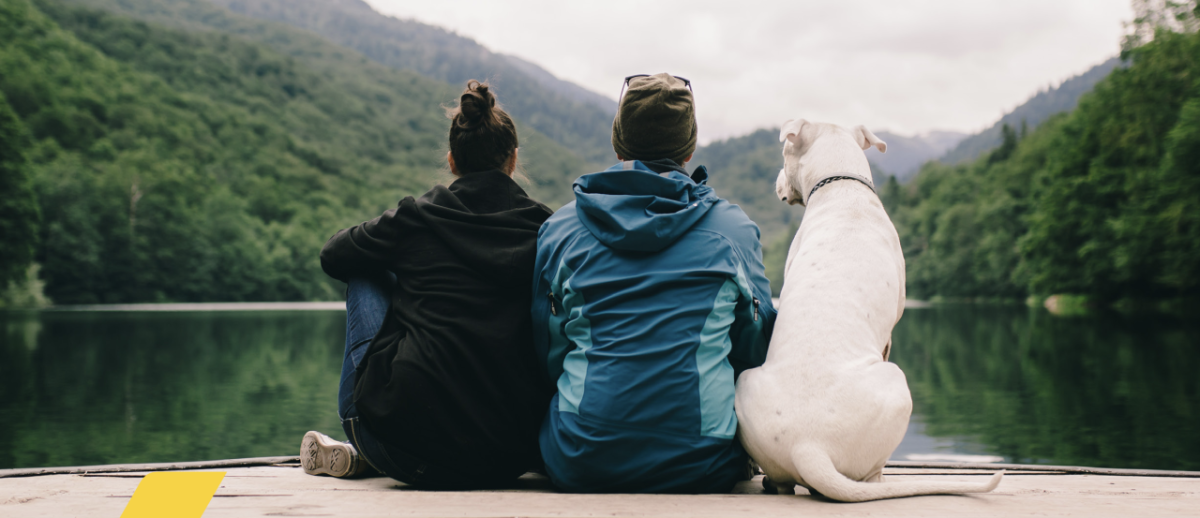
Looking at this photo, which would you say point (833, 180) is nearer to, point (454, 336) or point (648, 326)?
point (648, 326)

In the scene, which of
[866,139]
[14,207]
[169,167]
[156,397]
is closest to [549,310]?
[866,139]

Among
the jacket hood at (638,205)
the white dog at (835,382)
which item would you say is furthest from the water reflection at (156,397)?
the white dog at (835,382)

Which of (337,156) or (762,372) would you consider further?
(337,156)

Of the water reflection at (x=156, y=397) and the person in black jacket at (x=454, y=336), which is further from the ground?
the person in black jacket at (x=454, y=336)

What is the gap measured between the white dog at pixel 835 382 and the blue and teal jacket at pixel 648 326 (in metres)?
0.13

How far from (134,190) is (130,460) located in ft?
186

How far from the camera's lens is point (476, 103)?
2826mm

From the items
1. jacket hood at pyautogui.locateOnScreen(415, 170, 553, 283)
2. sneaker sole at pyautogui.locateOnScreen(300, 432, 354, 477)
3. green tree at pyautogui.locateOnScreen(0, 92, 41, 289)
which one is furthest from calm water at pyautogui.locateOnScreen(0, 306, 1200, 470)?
green tree at pyautogui.locateOnScreen(0, 92, 41, 289)

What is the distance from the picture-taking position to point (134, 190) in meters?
57.9

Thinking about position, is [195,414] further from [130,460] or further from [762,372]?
[762,372]

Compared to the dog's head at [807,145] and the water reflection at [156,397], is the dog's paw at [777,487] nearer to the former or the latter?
the dog's head at [807,145]

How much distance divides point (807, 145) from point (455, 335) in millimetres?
1839

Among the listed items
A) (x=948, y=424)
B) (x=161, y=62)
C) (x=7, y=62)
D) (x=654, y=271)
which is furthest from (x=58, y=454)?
(x=161, y=62)

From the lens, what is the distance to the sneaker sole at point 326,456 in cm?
298
